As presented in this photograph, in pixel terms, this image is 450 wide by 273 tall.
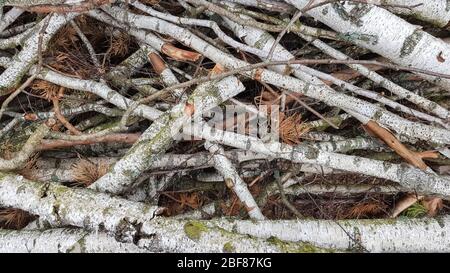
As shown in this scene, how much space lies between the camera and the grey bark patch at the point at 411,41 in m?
1.84

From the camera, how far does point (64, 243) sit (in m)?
1.86

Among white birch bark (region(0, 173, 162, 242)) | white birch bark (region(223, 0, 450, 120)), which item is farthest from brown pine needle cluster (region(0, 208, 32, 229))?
white birch bark (region(223, 0, 450, 120))

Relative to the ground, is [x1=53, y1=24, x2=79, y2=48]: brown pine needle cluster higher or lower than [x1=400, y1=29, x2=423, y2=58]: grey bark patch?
higher

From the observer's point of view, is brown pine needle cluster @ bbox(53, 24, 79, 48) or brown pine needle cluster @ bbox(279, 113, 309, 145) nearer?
brown pine needle cluster @ bbox(279, 113, 309, 145)

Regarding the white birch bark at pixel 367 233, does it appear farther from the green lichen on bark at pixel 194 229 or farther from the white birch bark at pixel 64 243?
the white birch bark at pixel 64 243

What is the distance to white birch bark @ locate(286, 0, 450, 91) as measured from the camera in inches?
72.0

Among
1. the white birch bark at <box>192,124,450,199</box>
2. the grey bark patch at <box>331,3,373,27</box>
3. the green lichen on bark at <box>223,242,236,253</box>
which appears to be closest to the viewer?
the green lichen on bark at <box>223,242,236,253</box>

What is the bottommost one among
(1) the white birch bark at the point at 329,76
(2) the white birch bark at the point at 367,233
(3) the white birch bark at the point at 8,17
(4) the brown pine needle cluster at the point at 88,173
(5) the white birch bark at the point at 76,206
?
(2) the white birch bark at the point at 367,233

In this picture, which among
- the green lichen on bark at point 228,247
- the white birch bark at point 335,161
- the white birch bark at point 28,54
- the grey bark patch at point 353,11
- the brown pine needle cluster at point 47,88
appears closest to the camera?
the green lichen on bark at point 228,247

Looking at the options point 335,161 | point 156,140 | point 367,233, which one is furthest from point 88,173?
point 367,233

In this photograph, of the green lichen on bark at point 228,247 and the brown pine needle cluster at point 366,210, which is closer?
the green lichen on bark at point 228,247

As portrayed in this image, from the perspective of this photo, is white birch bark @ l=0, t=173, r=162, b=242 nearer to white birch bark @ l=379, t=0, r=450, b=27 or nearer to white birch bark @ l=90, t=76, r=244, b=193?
white birch bark @ l=90, t=76, r=244, b=193

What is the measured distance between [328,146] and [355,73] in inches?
14.6

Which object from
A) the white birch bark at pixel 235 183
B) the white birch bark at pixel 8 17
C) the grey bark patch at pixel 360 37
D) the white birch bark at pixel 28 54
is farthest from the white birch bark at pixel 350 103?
the white birch bark at pixel 8 17
